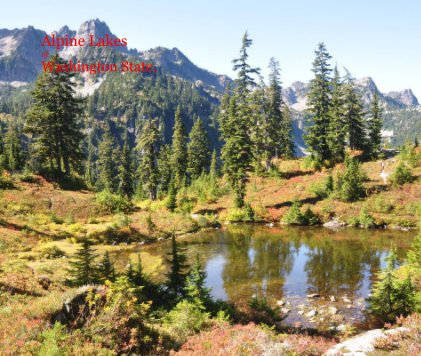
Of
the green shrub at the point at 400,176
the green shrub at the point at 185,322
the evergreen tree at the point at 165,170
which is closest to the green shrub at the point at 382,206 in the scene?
Answer: the green shrub at the point at 400,176

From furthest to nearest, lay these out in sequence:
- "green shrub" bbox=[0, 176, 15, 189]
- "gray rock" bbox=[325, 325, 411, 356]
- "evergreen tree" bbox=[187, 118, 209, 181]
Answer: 1. "evergreen tree" bbox=[187, 118, 209, 181]
2. "green shrub" bbox=[0, 176, 15, 189]
3. "gray rock" bbox=[325, 325, 411, 356]

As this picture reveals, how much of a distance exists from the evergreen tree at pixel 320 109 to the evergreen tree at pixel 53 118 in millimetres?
33681

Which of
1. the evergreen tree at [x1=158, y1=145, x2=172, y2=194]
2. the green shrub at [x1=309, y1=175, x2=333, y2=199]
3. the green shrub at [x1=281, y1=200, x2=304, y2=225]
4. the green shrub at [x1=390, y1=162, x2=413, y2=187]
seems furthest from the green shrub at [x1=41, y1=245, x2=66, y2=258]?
the evergreen tree at [x1=158, y1=145, x2=172, y2=194]

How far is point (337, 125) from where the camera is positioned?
5166cm

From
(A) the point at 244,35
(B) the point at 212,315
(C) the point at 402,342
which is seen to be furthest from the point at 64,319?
(A) the point at 244,35

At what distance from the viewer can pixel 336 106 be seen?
5297cm

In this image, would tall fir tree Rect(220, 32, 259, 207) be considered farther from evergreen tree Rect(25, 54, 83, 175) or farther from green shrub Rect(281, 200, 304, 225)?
evergreen tree Rect(25, 54, 83, 175)

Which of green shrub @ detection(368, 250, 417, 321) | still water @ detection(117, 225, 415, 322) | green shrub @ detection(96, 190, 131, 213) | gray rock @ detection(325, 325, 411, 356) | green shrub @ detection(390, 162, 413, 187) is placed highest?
green shrub @ detection(390, 162, 413, 187)

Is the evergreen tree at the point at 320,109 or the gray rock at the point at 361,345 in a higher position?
the evergreen tree at the point at 320,109

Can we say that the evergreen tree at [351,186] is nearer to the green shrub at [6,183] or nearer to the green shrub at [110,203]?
the green shrub at [110,203]

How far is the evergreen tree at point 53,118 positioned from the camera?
40.7 metres

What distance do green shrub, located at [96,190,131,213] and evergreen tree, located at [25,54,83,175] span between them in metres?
8.58

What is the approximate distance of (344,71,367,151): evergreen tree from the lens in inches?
2109

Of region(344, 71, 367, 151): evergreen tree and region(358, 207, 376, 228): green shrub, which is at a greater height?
region(344, 71, 367, 151): evergreen tree
